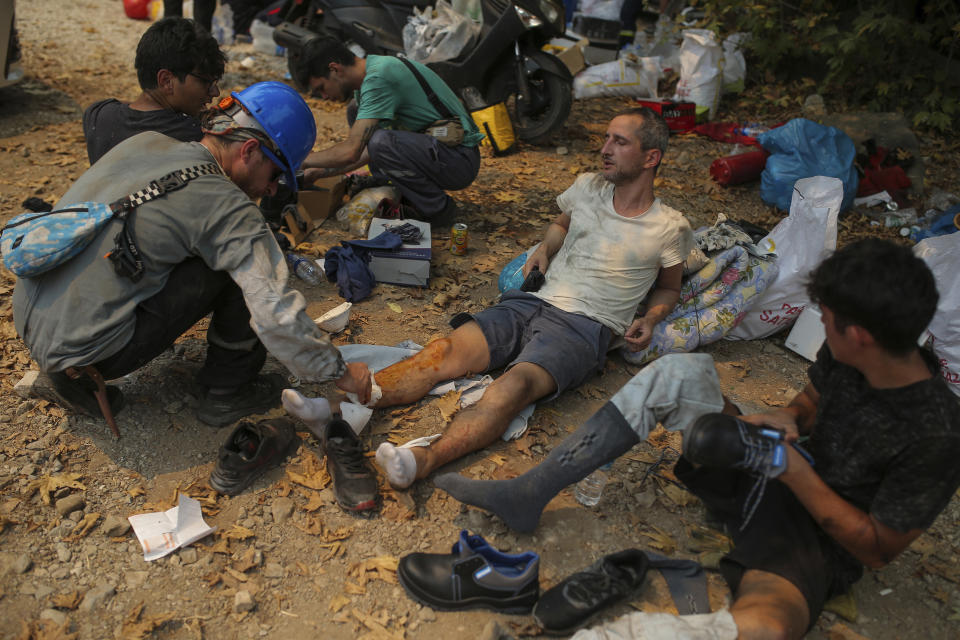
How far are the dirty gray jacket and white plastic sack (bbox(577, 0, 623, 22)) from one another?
8696 mm

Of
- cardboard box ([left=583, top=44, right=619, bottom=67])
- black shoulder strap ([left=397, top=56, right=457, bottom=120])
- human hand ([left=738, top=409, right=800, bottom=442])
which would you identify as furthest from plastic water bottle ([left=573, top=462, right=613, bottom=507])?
cardboard box ([left=583, top=44, right=619, bottom=67])

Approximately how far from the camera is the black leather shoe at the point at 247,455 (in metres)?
3.09

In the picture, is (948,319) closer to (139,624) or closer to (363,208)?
(363,208)

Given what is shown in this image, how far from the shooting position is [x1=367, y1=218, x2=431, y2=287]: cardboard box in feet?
15.6

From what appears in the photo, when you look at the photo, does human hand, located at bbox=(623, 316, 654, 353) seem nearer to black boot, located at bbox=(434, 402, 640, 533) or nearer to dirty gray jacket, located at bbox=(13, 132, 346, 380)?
black boot, located at bbox=(434, 402, 640, 533)

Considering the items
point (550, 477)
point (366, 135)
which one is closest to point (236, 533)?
point (550, 477)

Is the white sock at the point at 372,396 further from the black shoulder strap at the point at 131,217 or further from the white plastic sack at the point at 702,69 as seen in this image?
the white plastic sack at the point at 702,69

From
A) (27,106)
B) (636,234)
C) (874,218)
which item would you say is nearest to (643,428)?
(636,234)

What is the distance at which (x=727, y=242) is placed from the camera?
453 cm

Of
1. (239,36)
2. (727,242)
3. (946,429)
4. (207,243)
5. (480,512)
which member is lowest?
(239,36)

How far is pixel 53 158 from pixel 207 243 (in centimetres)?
438

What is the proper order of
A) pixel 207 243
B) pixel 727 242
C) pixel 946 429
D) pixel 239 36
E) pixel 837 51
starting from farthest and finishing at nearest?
pixel 239 36, pixel 837 51, pixel 727 242, pixel 207 243, pixel 946 429

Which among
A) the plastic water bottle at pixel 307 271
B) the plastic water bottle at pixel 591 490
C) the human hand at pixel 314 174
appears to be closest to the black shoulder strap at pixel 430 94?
the human hand at pixel 314 174

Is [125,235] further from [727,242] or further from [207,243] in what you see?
[727,242]
